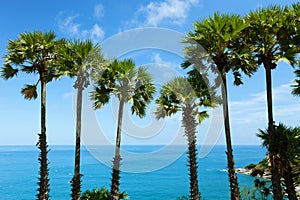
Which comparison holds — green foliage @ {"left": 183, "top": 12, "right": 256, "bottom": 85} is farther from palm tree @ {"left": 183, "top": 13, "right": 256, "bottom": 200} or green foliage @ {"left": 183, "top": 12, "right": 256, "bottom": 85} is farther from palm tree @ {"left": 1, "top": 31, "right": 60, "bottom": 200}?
palm tree @ {"left": 1, "top": 31, "right": 60, "bottom": 200}

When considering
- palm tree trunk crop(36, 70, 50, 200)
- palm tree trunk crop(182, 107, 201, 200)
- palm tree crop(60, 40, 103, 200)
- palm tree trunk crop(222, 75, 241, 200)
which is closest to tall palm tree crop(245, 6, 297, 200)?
palm tree trunk crop(222, 75, 241, 200)

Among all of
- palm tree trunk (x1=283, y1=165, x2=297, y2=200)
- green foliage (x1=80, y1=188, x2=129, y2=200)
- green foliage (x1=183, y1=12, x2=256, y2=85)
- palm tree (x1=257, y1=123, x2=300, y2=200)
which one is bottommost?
green foliage (x1=80, y1=188, x2=129, y2=200)

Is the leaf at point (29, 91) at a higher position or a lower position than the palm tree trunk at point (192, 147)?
higher

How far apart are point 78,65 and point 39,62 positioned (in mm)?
1863

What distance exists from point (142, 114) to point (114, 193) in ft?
11.6

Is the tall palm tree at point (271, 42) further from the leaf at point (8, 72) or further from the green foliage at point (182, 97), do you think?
the leaf at point (8, 72)

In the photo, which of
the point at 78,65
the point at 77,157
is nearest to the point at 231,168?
the point at 77,157

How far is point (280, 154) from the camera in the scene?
11.6 metres

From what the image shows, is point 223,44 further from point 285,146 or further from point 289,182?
point 289,182

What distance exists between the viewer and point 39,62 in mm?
12781

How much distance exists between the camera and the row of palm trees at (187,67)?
1141cm

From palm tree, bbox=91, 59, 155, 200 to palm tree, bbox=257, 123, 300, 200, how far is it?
214 inches

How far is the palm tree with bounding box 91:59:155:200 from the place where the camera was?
12.4 m

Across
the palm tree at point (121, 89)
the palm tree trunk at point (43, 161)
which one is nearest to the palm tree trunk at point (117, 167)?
the palm tree at point (121, 89)
